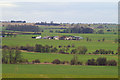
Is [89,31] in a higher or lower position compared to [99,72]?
higher

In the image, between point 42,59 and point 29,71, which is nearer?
point 29,71

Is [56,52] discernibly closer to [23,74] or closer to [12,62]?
[12,62]

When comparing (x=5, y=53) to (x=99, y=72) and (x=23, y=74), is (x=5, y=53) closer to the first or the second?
(x=23, y=74)

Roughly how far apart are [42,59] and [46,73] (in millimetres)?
7955

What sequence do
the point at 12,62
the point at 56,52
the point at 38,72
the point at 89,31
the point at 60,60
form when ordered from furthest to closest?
the point at 89,31 < the point at 56,52 < the point at 60,60 < the point at 12,62 < the point at 38,72

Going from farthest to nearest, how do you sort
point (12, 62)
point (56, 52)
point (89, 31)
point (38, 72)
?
point (89, 31) → point (56, 52) → point (12, 62) → point (38, 72)

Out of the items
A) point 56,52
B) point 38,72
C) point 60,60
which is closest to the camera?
point 38,72

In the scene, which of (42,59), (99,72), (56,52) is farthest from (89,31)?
(99,72)

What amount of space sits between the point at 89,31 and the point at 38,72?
49.3 metres

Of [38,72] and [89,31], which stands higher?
[89,31]

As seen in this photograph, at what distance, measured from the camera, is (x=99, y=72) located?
66.0 ft

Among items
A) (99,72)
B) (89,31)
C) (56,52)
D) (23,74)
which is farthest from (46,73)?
(89,31)

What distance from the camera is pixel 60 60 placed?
2616 cm

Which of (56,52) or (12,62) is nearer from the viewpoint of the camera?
(12,62)
